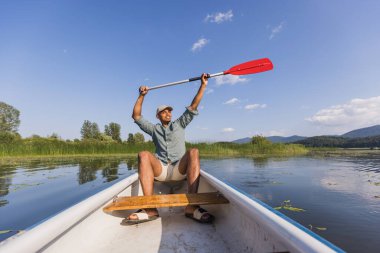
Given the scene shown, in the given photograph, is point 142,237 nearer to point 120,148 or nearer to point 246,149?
point 120,148

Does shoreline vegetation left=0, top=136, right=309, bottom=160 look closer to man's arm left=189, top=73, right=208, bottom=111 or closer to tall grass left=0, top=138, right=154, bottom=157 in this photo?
tall grass left=0, top=138, right=154, bottom=157

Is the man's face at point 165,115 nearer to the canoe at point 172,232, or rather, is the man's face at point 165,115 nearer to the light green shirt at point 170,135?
the light green shirt at point 170,135

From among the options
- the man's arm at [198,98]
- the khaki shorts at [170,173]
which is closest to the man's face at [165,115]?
the man's arm at [198,98]

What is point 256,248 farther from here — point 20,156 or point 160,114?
point 20,156

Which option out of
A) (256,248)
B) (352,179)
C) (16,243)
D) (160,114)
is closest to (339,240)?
(256,248)

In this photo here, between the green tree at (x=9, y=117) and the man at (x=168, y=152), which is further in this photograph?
the green tree at (x=9, y=117)

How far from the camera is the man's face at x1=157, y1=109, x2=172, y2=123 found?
3305 mm

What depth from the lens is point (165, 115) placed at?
3311 millimetres

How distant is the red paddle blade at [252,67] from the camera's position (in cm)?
426

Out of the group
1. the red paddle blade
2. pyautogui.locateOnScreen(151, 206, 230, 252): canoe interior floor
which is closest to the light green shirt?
pyautogui.locateOnScreen(151, 206, 230, 252): canoe interior floor

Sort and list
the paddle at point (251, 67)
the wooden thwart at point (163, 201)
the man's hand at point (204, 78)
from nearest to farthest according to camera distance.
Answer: the wooden thwart at point (163, 201), the man's hand at point (204, 78), the paddle at point (251, 67)

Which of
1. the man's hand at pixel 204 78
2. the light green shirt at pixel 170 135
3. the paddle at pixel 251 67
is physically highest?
the paddle at pixel 251 67

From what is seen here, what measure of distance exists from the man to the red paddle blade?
3.82 ft

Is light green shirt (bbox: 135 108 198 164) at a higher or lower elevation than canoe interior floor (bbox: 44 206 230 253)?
higher
